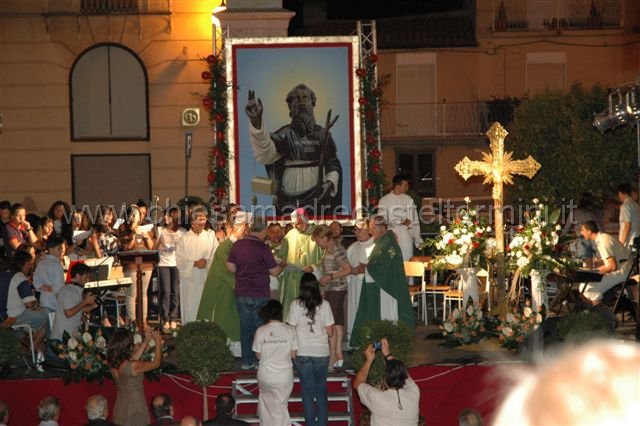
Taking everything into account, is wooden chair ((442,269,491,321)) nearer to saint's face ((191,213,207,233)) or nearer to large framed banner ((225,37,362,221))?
large framed banner ((225,37,362,221))

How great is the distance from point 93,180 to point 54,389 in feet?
38.6

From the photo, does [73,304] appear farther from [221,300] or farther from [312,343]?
[312,343]

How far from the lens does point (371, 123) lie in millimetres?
15172

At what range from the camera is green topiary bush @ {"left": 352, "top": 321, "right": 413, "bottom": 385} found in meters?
10.6

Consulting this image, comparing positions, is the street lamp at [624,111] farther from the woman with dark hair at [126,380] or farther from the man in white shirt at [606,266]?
the woman with dark hair at [126,380]

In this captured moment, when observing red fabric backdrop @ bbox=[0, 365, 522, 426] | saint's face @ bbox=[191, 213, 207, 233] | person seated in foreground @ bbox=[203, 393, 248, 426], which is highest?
saint's face @ bbox=[191, 213, 207, 233]

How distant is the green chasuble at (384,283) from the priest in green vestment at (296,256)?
2.25 ft

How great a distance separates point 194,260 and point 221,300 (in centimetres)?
102

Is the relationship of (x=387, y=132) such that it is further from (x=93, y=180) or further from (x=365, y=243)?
(x=365, y=243)

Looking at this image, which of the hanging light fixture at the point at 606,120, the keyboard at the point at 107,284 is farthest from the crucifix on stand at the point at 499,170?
the keyboard at the point at 107,284

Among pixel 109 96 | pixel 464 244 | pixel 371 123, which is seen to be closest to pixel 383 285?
pixel 464 244

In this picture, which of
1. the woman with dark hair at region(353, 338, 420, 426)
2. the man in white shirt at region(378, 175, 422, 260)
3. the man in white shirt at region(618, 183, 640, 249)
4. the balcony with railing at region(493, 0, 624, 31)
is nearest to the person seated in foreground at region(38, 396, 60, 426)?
the woman with dark hair at region(353, 338, 420, 426)

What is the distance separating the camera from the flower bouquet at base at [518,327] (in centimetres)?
1170

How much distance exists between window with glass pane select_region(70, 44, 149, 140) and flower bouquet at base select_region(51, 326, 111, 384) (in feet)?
38.4
